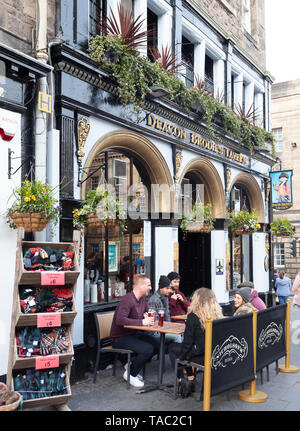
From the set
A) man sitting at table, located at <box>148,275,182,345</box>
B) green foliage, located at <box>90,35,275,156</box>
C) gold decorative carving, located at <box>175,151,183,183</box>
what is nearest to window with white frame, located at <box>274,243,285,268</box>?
green foliage, located at <box>90,35,275,156</box>

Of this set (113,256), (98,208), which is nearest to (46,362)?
(98,208)

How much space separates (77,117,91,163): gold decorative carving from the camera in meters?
7.19

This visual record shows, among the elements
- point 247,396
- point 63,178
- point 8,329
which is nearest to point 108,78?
point 63,178

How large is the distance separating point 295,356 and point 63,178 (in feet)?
A: 18.0

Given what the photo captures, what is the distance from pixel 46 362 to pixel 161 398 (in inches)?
68.3

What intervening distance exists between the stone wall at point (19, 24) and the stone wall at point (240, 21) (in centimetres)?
517

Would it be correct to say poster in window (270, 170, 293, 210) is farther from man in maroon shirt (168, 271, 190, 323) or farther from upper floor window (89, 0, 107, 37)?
upper floor window (89, 0, 107, 37)

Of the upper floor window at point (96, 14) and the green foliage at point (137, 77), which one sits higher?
the upper floor window at point (96, 14)

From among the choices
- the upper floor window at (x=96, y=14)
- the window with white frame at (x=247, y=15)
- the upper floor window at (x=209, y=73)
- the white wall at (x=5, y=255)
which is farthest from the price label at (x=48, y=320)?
the window with white frame at (x=247, y=15)

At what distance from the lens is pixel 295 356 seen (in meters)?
8.66

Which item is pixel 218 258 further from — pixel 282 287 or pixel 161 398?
pixel 161 398

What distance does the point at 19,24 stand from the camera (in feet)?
21.5

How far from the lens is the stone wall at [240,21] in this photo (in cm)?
1246

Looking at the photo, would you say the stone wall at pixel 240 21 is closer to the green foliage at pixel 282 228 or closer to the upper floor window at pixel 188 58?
the upper floor window at pixel 188 58
